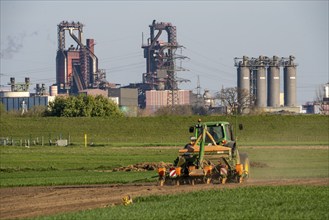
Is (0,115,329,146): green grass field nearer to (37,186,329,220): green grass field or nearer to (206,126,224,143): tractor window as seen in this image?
(206,126,224,143): tractor window

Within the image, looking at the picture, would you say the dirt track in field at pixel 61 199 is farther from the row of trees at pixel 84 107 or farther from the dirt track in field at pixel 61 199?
the row of trees at pixel 84 107

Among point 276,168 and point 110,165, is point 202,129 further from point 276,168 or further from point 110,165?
→ point 110,165

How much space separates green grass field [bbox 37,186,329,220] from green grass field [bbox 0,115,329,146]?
80072 millimetres

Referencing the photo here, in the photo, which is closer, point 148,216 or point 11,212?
point 148,216

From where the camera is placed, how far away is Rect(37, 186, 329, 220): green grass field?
951 inches

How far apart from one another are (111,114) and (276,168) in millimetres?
82880

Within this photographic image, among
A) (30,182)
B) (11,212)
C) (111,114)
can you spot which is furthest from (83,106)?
(11,212)

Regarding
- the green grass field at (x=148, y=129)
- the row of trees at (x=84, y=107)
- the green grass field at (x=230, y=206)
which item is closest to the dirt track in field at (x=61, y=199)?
the green grass field at (x=230, y=206)

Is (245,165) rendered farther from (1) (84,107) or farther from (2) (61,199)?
(1) (84,107)

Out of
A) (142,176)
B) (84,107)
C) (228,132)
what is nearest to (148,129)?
(84,107)

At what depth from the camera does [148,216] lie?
79.7 feet

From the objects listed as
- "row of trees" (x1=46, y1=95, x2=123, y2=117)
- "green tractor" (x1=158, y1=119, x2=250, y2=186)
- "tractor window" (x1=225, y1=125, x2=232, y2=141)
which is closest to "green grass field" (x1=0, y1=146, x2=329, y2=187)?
"tractor window" (x1=225, y1=125, x2=232, y2=141)

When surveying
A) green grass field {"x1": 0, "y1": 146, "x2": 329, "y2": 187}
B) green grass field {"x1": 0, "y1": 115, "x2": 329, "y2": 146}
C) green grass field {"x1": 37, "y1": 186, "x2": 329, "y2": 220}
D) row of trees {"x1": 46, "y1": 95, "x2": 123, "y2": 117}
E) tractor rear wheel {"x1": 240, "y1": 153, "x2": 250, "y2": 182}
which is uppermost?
row of trees {"x1": 46, "y1": 95, "x2": 123, "y2": 117}

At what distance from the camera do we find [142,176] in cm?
4922
